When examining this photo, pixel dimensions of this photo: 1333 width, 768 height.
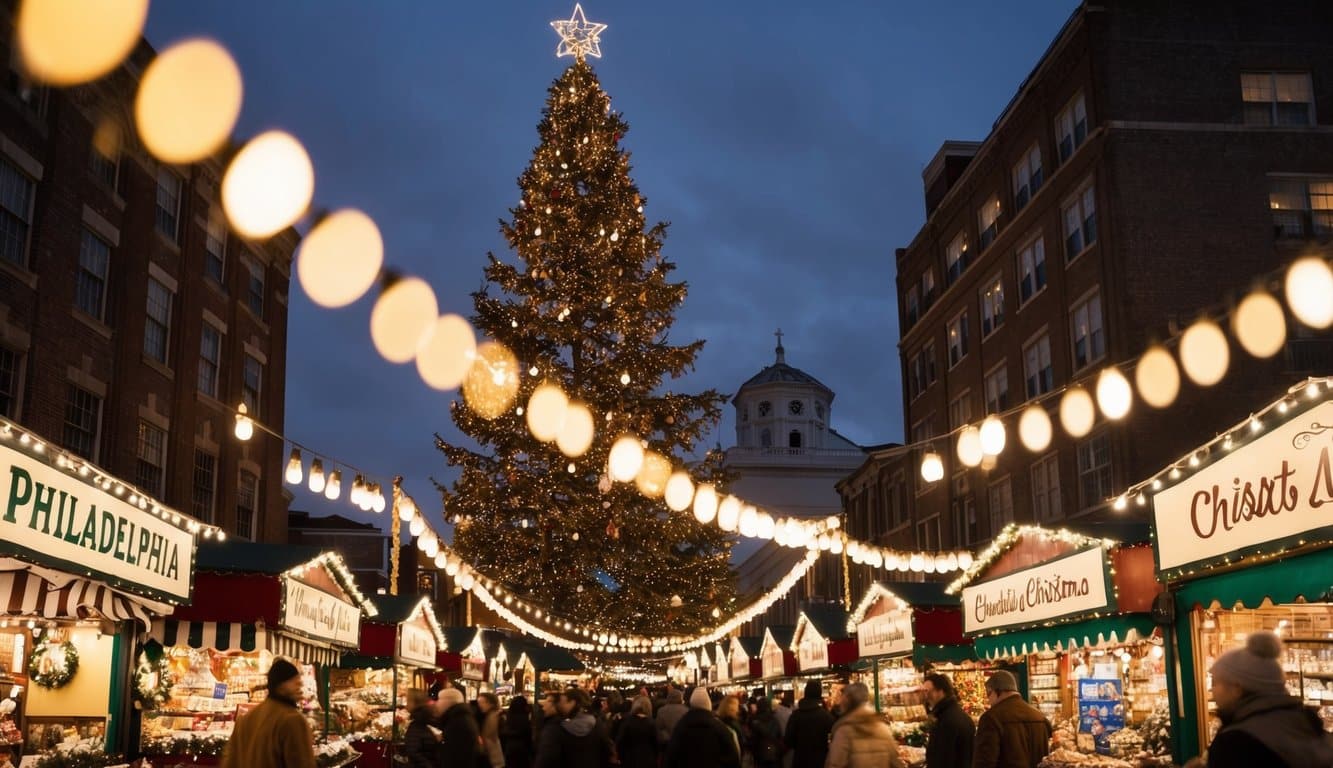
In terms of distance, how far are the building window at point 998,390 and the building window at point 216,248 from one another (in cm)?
2420

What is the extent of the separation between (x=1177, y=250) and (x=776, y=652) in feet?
51.2

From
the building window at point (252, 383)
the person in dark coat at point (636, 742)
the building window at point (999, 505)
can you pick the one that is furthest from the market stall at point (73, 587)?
Result: the building window at point (999, 505)

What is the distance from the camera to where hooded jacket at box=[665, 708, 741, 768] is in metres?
12.4

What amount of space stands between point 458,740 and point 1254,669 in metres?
9.23

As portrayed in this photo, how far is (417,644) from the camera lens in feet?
78.2

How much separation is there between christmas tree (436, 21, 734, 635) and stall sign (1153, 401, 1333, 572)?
24.0 metres

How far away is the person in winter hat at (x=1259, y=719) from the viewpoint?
4.45 m

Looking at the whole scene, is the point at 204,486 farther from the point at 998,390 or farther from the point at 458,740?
the point at 998,390

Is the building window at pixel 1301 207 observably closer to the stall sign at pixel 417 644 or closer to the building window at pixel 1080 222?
the building window at pixel 1080 222

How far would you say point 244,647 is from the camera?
14.3 m

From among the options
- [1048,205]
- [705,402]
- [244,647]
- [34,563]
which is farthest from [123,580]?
[1048,205]

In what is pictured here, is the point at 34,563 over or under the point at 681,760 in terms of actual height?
over

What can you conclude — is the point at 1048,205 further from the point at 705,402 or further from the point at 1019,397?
the point at 705,402

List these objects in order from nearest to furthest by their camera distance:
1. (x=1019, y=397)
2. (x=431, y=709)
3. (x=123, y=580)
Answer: (x=123, y=580)
(x=431, y=709)
(x=1019, y=397)
